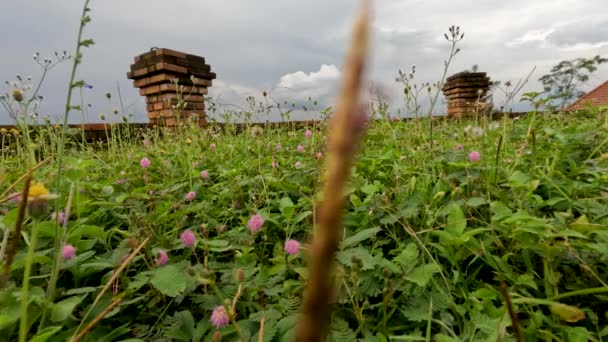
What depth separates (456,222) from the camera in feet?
3.30

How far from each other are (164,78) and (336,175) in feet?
18.3

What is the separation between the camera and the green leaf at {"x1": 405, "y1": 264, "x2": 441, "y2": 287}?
80 centimetres

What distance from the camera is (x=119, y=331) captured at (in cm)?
76

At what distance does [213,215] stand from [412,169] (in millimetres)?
903

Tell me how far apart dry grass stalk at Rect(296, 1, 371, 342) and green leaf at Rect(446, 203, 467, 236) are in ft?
3.21

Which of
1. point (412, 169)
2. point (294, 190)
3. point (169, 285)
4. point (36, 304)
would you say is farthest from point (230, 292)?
point (412, 169)

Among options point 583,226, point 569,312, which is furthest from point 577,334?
point 583,226

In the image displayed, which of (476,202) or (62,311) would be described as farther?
(476,202)

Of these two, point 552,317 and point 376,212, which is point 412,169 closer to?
point 376,212

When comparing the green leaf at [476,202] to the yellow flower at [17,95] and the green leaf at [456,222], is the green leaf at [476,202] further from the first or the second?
the yellow flower at [17,95]

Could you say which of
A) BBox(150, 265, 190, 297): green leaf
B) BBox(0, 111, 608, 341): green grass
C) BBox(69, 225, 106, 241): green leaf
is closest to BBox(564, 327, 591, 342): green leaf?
BBox(0, 111, 608, 341): green grass

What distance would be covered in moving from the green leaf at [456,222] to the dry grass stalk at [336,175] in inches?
38.6

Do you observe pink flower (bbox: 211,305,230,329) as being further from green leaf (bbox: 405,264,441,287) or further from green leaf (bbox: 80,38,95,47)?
green leaf (bbox: 80,38,95,47)

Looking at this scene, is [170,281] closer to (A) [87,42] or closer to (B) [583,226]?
(A) [87,42]
